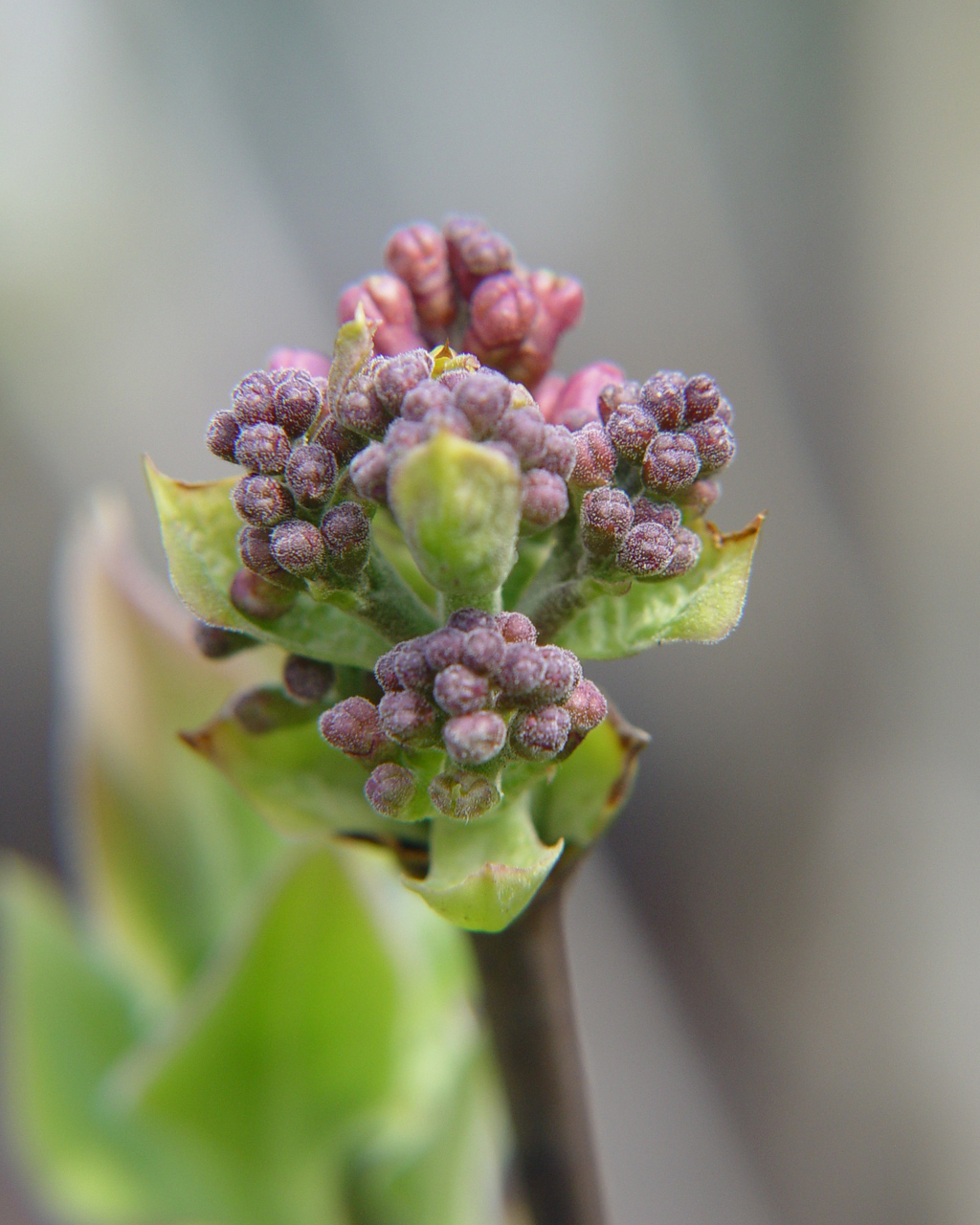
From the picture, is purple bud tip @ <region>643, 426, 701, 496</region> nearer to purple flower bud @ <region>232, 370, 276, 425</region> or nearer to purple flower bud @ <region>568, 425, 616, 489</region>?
purple flower bud @ <region>568, 425, 616, 489</region>

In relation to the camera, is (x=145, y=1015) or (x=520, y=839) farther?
(x=145, y=1015)

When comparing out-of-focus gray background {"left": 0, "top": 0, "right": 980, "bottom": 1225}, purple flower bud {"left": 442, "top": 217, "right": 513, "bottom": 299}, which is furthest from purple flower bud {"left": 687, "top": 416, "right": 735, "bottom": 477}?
out-of-focus gray background {"left": 0, "top": 0, "right": 980, "bottom": 1225}

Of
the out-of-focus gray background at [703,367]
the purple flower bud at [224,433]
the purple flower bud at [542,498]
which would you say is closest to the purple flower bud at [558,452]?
the purple flower bud at [542,498]

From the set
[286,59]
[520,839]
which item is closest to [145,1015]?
[520,839]

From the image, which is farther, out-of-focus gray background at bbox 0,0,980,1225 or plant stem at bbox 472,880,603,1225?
out-of-focus gray background at bbox 0,0,980,1225

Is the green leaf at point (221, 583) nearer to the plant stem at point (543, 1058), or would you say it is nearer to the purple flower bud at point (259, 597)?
the purple flower bud at point (259, 597)

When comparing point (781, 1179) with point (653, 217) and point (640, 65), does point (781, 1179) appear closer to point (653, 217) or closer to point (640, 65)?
point (653, 217)

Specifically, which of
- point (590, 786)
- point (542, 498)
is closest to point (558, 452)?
point (542, 498)
